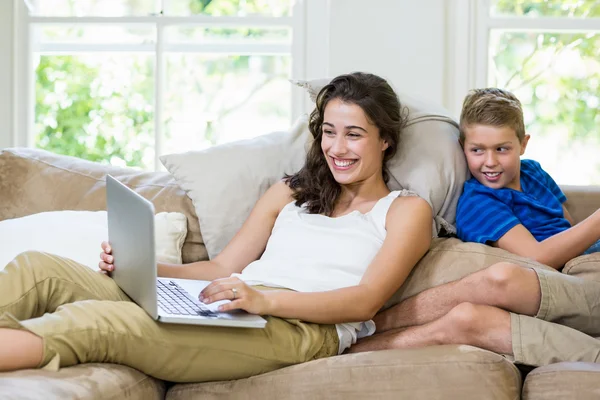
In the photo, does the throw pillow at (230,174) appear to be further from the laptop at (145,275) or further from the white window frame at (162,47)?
the white window frame at (162,47)

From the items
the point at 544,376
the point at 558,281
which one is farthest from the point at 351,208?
the point at 544,376

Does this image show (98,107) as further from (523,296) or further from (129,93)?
(523,296)

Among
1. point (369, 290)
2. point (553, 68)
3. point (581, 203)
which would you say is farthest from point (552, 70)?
point (369, 290)

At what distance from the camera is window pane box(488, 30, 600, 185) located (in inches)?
129

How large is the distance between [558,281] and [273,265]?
674 millimetres

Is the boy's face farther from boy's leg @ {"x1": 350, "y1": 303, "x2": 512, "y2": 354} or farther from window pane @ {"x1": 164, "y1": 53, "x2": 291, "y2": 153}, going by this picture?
window pane @ {"x1": 164, "y1": 53, "x2": 291, "y2": 153}

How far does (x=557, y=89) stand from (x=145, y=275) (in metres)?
2.15

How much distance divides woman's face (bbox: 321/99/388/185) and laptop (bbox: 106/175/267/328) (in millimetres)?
505

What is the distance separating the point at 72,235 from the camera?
7.36 feet

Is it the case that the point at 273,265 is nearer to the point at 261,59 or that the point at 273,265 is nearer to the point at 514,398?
the point at 514,398

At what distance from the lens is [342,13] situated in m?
3.15

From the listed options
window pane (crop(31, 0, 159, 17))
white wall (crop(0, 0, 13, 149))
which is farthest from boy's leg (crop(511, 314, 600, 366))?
white wall (crop(0, 0, 13, 149))

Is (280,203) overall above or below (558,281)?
above

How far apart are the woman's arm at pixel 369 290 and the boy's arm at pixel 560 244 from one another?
251 mm
